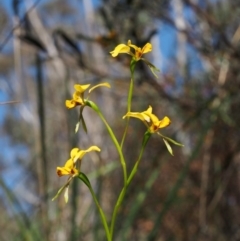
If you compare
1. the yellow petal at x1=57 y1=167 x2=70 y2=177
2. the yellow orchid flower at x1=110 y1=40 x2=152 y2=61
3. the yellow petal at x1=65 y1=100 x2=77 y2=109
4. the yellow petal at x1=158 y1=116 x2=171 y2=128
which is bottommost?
the yellow petal at x1=57 y1=167 x2=70 y2=177

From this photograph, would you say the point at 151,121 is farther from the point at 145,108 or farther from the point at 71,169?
the point at 145,108

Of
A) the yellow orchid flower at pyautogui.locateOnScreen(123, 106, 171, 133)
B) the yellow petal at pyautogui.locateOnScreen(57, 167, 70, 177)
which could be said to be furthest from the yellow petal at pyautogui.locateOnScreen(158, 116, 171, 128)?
the yellow petal at pyautogui.locateOnScreen(57, 167, 70, 177)

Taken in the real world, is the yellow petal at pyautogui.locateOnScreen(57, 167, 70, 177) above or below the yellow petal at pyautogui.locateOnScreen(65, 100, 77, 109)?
below

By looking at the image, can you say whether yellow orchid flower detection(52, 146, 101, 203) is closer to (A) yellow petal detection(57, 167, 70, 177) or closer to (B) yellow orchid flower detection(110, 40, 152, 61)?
(A) yellow petal detection(57, 167, 70, 177)

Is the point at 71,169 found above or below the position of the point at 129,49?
below

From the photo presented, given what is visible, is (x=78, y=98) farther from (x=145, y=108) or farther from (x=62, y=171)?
(x=145, y=108)

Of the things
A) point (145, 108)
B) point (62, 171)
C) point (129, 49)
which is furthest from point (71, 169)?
point (145, 108)

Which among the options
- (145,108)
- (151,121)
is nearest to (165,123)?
(151,121)

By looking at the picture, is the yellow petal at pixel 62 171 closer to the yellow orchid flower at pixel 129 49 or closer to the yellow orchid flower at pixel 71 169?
the yellow orchid flower at pixel 71 169

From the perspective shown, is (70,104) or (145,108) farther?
(145,108)

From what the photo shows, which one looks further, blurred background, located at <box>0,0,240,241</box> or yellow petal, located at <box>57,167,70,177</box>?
blurred background, located at <box>0,0,240,241</box>

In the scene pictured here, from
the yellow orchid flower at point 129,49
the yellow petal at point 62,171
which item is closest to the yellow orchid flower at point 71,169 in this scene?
the yellow petal at point 62,171
